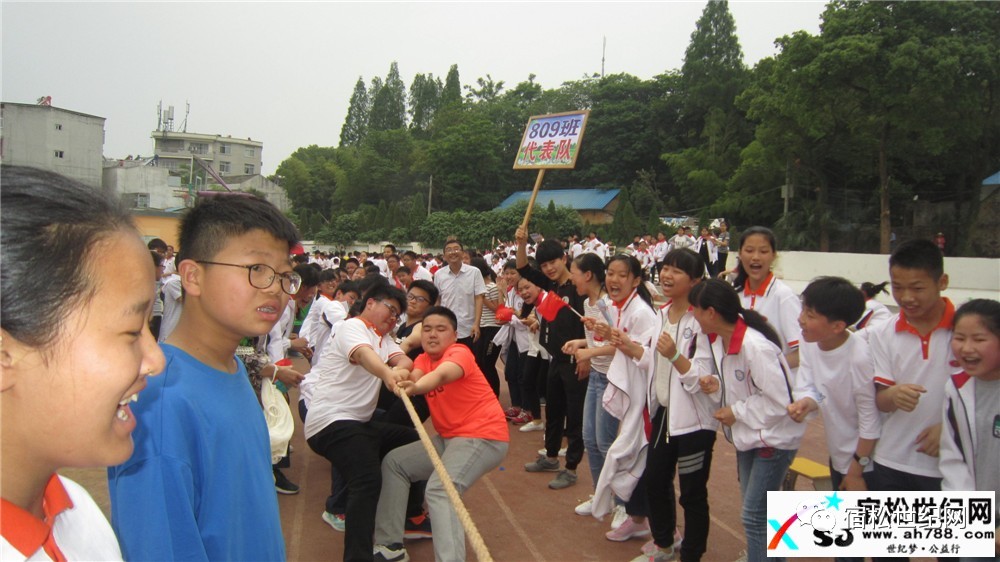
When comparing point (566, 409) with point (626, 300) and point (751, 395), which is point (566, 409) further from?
point (751, 395)

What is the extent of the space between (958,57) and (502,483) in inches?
918

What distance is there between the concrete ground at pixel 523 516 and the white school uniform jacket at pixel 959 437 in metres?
1.59

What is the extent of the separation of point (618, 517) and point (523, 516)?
75 centimetres

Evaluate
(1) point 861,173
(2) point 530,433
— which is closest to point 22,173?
(2) point 530,433

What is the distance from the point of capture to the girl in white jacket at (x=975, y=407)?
2.64 metres

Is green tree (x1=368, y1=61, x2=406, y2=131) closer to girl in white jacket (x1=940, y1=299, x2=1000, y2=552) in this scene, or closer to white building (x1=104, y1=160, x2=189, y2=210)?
white building (x1=104, y1=160, x2=189, y2=210)

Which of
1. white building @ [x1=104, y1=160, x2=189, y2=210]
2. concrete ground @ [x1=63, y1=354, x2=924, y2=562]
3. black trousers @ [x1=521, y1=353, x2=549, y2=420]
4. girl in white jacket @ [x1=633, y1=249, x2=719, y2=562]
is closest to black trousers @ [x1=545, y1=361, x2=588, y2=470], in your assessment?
concrete ground @ [x1=63, y1=354, x2=924, y2=562]

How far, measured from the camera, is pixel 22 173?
97 centimetres

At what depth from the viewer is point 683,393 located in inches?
147

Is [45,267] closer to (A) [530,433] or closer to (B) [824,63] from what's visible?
(A) [530,433]

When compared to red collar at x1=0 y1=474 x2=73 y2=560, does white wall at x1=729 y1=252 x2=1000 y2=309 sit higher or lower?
higher

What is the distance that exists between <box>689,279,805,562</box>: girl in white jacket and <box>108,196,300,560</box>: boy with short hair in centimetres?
232

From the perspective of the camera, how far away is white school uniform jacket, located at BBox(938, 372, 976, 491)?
Answer: 2703mm

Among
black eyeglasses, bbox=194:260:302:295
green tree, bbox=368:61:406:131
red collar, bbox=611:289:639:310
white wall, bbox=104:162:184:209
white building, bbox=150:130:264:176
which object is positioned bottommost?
red collar, bbox=611:289:639:310
